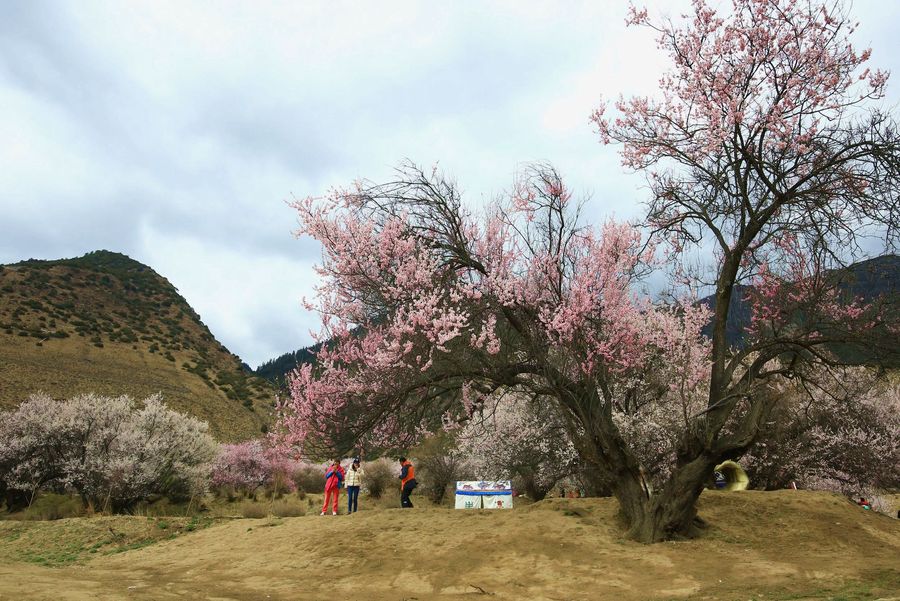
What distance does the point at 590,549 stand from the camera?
35.6 feet

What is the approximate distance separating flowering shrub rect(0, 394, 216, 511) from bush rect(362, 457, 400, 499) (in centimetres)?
716

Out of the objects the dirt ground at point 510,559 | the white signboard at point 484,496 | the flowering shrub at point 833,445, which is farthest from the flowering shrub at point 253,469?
the flowering shrub at point 833,445

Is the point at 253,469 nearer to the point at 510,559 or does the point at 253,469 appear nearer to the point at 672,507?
the point at 510,559

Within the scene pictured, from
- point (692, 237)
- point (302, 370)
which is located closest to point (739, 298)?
point (692, 237)

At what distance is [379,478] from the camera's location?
28.7 meters

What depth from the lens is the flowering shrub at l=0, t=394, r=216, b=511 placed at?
2148 cm

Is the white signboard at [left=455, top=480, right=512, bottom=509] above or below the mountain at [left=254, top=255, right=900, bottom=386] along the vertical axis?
below

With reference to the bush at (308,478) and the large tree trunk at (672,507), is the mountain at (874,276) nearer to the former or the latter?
the large tree trunk at (672,507)

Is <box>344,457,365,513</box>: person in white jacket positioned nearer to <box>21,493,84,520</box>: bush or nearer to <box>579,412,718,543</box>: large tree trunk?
<box>579,412,718,543</box>: large tree trunk

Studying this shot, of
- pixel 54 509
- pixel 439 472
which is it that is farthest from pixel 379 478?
pixel 54 509

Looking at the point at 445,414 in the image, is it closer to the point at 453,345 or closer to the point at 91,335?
the point at 453,345

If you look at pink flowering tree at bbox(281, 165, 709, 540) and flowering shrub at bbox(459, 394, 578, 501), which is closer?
pink flowering tree at bbox(281, 165, 709, 540)

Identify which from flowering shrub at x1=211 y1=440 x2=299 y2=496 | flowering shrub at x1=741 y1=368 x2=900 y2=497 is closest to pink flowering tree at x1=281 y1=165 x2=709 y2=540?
flowering shrub at x1=741 y1=368 x2=900 y2=497

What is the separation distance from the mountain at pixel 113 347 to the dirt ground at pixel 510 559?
29.5 m
